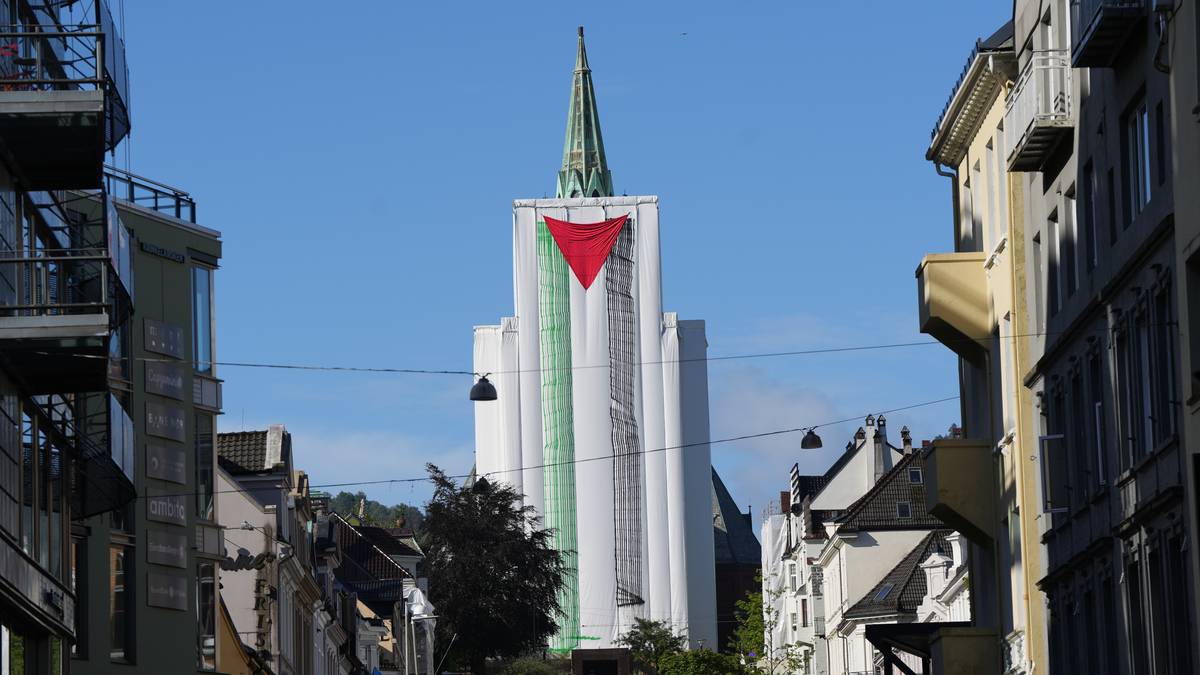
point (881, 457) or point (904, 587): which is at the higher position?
point (881, 457)

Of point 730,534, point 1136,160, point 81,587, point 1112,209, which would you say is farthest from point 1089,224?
point 730,534

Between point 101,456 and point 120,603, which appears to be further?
point 120,603

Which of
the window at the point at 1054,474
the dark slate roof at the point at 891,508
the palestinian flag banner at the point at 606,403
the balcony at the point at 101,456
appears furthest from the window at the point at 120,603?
the palestinian flag banner at the point at 606,403

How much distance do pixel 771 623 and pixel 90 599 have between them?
61.0 meters

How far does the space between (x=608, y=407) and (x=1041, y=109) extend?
11468 centimetres

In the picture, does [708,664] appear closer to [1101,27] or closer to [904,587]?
[904,587]

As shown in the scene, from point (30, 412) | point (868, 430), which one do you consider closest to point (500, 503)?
point (868, 430)

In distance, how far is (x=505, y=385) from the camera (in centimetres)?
14462

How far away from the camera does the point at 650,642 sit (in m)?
128

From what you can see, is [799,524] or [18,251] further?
[799,524]

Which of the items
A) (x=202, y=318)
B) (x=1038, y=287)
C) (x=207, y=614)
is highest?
(x=202, y=318)

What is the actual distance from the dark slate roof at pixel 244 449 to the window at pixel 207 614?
1294cm

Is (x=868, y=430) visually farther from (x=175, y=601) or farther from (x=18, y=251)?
(x=18, y=251)

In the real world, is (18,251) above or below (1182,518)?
above
